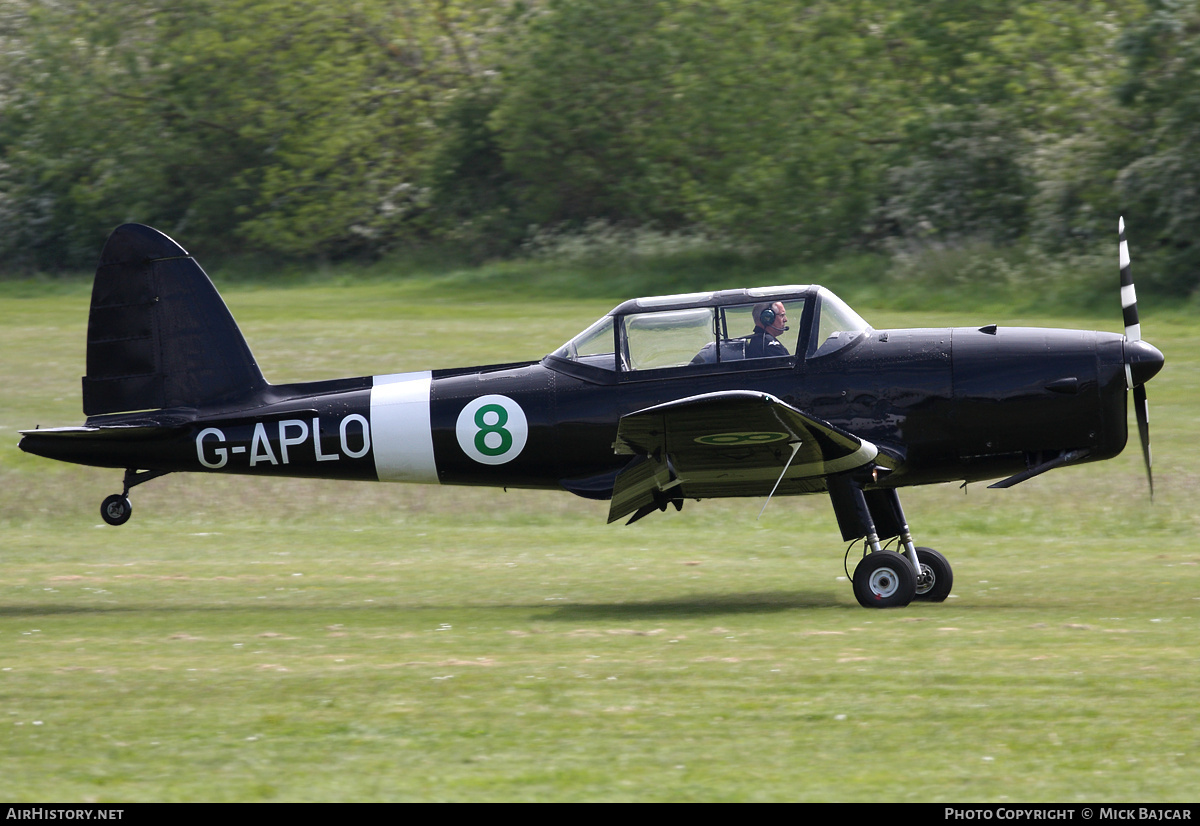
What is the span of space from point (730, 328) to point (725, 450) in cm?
105

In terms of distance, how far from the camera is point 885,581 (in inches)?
397

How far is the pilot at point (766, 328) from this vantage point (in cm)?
1032

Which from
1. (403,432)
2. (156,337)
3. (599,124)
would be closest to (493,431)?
(403,432)

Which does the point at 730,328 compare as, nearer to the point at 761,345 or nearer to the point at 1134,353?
the point at 761,345

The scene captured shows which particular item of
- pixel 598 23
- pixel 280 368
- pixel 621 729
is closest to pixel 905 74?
pixel 598 23

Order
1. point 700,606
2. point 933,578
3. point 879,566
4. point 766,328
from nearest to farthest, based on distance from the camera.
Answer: point 879,566 < point 766,328 < point 700,606 < point 933,578

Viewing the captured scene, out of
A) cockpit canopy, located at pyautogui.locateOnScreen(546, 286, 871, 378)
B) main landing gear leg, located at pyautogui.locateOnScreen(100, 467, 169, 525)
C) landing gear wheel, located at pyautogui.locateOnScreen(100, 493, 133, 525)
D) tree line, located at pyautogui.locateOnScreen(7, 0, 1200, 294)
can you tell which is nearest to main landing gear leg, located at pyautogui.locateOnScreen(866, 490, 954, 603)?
cockpit canopy, located at pyautogui.locateOnScreen(546, 286, 871, 378)

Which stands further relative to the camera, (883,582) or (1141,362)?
(883,582)

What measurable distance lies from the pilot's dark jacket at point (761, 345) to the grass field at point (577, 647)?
1.90 metres

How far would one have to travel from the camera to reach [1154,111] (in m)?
29.0

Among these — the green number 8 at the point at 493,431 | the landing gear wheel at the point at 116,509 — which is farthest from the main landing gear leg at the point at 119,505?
the green number 8 at the point at 493,431

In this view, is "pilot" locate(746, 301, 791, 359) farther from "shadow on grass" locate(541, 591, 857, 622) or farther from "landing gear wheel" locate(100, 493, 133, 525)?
"landing gear wheel" locate(100, 493, 133, 525)

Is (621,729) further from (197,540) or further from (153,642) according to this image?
(197,540)

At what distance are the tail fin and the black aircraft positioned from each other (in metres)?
0.02
